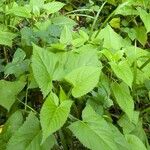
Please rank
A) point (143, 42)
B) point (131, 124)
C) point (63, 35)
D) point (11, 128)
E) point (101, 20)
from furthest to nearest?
1. point (101, 20)
2. point (143, 42)
3. point (63, 35)
4. point (131, 124)
5. point (11, 128)

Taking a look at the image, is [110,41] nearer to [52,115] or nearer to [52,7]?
[52,7]

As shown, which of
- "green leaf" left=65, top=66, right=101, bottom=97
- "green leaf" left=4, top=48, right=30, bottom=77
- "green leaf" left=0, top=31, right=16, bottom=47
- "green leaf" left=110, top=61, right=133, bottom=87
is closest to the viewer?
"green leaf" left=65, top=66, right=101, bottom=97

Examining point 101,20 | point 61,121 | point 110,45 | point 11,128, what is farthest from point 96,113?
point 101,20

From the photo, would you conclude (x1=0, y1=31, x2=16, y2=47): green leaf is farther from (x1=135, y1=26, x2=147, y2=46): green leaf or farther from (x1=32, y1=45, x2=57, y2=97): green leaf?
(x1=135, y1=26, x2=147, y2=46): green leaf

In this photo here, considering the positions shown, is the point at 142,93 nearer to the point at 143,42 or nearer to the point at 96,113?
the point at 96,113

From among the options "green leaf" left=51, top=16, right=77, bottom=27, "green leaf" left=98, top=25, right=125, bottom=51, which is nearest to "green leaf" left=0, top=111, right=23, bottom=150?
"green leaf" left=98, top=25, right=125, bottom=51

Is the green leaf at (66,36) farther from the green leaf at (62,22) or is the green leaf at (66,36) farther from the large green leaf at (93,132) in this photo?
the large green leaf at (93,132)

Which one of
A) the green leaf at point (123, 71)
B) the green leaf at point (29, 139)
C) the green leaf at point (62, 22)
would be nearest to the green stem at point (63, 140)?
the green leaf at point (29, 139)

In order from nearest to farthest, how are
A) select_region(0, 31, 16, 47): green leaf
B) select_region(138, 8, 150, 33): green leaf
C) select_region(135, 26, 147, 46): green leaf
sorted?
1. select_region(0, 31, 16, 47): green leaf
2. select_region(138, 8, 150, 33): green leaf
3. select_region(135, 26, 147, 46): green leaf
